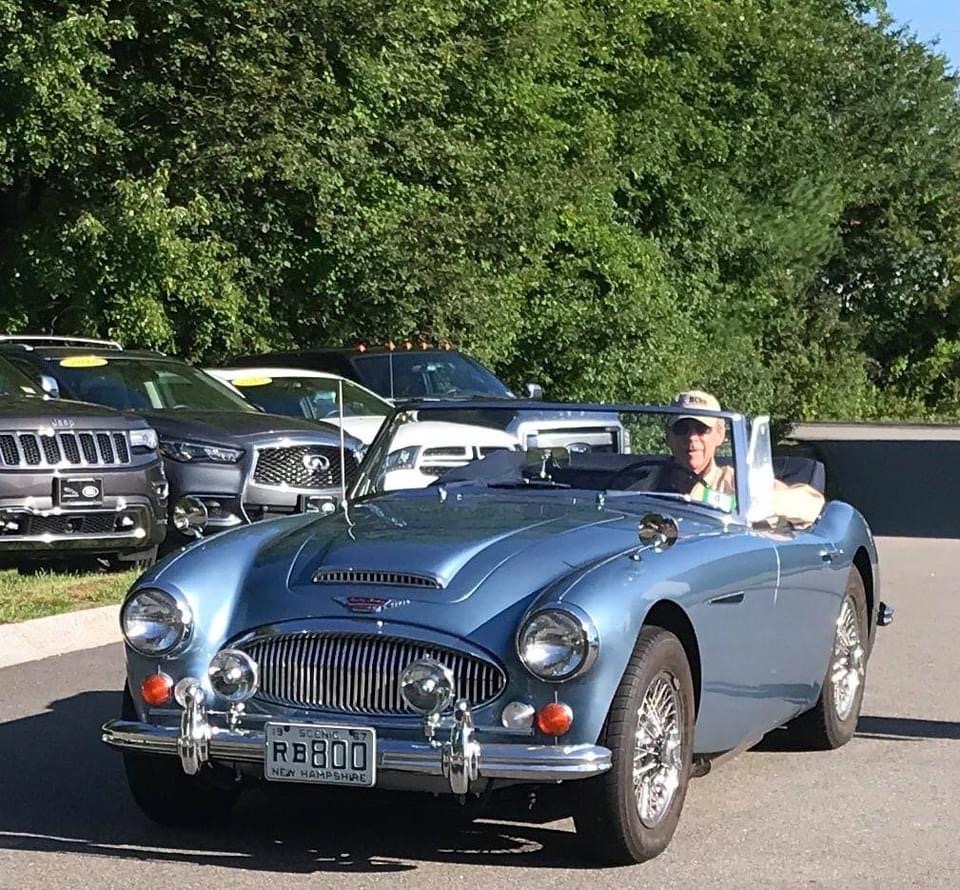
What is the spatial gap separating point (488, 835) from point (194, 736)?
1.17 metres

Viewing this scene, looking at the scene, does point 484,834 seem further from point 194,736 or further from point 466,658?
point 194,736

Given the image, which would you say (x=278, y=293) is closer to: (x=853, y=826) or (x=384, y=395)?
(x=384, y=395)

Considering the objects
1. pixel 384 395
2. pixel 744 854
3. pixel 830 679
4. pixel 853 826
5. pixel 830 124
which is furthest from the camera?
pixel 830 124

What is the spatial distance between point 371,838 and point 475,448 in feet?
7.31

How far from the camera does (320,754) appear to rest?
5727mm

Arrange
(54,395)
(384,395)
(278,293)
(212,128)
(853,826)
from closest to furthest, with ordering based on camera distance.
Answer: (853,826) → (54,395) → (384,395) → (212,128) → (278,293)

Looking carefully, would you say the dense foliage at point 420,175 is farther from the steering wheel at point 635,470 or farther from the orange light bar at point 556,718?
the orange light bar at point 556,718

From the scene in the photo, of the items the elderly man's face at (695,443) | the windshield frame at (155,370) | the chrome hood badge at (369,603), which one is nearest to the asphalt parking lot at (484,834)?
the chrome hood badge at (369,603)

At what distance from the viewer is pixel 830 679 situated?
7.88m

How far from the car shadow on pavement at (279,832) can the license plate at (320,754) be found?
402 mm

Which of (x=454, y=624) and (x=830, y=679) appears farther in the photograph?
(x=830, y=679)

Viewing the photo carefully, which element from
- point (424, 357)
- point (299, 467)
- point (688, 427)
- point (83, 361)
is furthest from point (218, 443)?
point (688, 427)

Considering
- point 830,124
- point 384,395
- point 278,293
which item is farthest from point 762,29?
point 384,395

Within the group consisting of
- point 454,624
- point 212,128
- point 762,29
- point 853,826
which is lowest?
point 853,826
